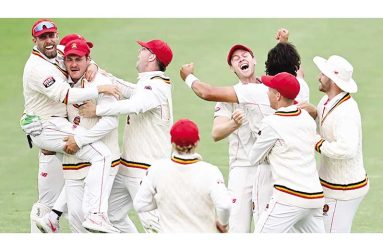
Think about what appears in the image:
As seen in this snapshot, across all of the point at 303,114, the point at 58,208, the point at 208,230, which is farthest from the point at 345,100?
the point at 58,208

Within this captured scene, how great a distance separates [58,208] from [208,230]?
8.89ft

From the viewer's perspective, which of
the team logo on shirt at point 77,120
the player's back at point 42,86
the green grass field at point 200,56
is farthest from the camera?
the green grass field at point 200,56

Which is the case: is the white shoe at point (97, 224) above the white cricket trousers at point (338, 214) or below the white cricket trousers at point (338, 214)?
below

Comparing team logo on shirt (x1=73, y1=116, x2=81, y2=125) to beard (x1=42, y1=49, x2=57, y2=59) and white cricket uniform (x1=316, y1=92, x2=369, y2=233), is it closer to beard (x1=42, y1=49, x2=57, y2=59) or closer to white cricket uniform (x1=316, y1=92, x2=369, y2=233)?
beard (x1=42, y1=49, x2=57, y2=59)

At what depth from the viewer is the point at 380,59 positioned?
2231cm

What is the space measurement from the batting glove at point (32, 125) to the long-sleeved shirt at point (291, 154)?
7.77 ft

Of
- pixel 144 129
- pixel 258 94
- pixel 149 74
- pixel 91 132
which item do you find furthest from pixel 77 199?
pixel 258 94

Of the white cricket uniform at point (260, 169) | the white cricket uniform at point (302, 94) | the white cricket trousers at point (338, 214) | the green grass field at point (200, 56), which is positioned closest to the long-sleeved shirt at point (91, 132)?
the white cricket uniform at point (260, 169)

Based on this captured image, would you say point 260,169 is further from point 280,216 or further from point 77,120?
point 77,120

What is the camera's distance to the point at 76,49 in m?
14.2

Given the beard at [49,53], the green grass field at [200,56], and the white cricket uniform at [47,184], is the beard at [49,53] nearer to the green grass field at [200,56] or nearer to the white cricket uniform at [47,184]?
the white cricket uniform at [47,184]

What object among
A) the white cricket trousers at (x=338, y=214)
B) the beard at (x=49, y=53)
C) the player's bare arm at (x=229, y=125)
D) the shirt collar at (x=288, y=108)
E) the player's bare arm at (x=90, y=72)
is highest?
the beard at (x=49, y=53)

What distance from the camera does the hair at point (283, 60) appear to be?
13977mm

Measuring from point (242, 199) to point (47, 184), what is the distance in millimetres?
2249
